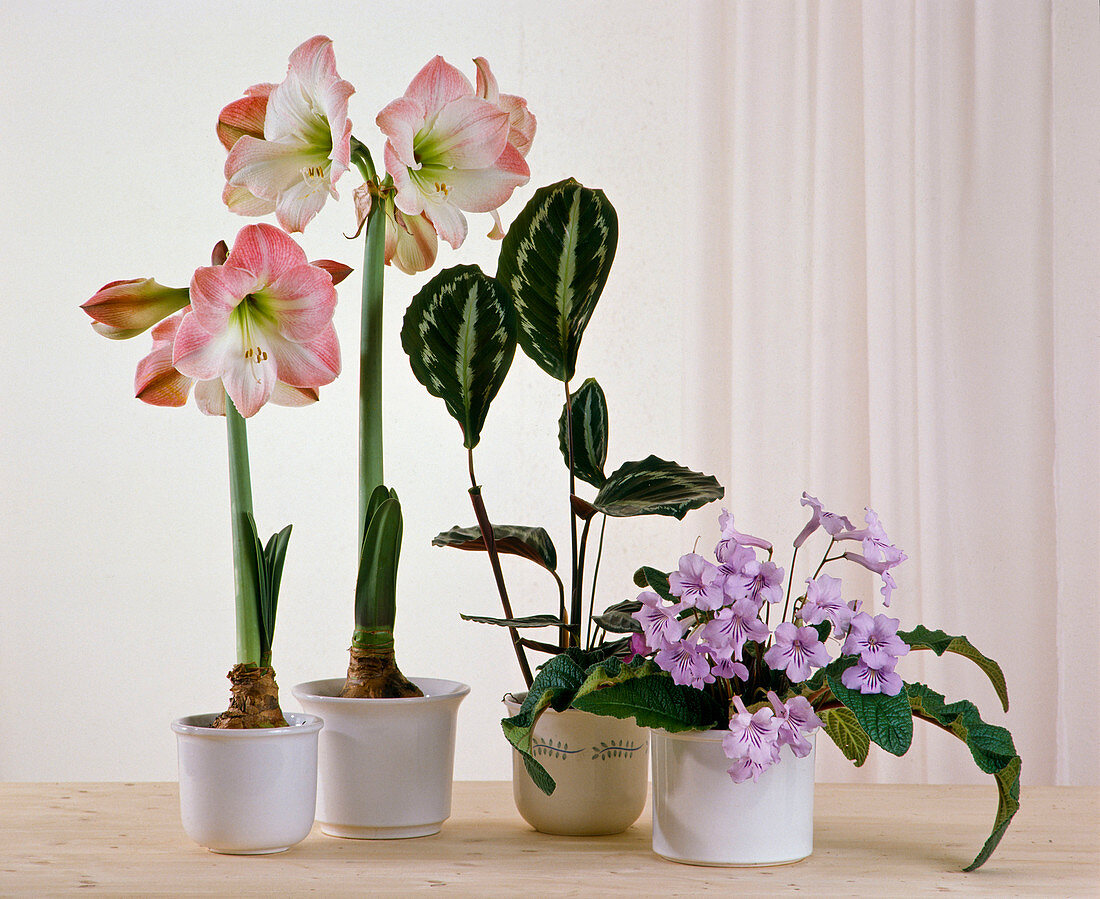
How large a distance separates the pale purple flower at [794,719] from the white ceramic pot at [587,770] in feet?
0.53

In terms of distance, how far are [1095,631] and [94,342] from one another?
1.87 meters

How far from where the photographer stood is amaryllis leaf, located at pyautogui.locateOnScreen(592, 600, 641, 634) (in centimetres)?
77

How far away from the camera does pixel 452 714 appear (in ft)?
2.65

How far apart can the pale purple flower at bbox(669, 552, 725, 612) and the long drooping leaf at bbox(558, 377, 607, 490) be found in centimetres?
18

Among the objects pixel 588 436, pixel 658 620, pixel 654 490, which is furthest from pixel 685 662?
pixel 588 436

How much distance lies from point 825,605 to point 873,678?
0.18 ft

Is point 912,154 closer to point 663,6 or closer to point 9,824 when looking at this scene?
point 663,6

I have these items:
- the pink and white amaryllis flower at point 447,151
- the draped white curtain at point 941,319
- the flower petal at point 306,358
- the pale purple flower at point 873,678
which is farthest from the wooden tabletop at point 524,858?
the draped white curtain at point 941,319

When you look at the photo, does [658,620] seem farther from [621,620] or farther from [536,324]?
[536,324]

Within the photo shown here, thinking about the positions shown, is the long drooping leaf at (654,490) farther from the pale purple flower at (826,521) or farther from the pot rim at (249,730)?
→ the pot rim at (249,730)

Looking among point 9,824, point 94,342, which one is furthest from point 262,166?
point 94,342

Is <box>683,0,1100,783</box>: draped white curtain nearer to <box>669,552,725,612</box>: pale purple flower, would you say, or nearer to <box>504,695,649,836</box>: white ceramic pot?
<box>504,695,649,836</box>: white ceramic pot

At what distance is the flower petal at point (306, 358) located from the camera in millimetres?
729

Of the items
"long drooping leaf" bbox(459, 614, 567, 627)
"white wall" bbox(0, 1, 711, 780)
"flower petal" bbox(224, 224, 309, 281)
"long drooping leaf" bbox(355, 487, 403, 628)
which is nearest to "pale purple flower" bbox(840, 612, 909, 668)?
"long drooping leaf" bbox(459, 614, 567, 627)
